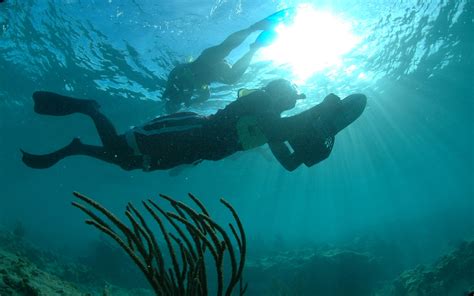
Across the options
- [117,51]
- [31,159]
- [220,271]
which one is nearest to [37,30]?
[117,51]

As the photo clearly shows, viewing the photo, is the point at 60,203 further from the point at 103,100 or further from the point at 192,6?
the point at 192,6

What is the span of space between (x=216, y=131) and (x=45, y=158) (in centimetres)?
293

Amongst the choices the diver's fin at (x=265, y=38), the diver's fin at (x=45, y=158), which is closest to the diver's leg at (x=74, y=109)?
the diver's fin at (x=45, y=158)

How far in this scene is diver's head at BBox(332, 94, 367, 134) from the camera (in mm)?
5086

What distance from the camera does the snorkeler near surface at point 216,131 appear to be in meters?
5.18

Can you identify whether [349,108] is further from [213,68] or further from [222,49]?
[213,68]

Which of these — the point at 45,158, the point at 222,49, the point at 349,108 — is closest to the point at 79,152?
the point at 45,158

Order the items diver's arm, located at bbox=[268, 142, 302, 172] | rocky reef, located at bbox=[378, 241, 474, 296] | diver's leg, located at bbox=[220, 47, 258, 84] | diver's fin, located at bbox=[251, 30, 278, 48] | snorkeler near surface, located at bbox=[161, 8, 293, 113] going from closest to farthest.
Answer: diver's arm, located at bbox=[268, 142, 302, 172] → diver's fin, located at bbox=[251, 30, 278, 48] → snorkeler near surface, located at bbox=[161, 8, 293, 113] → diver's leg, located at bbox=[220, 47, 258, 84] → rocky reef, located at bbox=[378, 241, 474, 296]

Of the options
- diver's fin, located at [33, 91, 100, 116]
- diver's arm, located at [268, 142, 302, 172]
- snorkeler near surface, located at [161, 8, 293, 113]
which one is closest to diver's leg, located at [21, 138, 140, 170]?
diver's fin, located at [33, 91, 100, 116]

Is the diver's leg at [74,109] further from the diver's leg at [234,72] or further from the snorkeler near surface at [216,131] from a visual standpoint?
the diver's leg at [234,72]

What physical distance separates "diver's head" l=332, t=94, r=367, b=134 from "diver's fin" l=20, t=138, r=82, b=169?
14.6ft

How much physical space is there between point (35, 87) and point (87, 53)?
5.42m

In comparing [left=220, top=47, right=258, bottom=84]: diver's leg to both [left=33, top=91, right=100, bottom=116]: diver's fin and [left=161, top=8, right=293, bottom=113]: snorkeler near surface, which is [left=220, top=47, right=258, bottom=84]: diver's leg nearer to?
[left=161, top=8, right=293, bottom=113]: snorkeler near surface

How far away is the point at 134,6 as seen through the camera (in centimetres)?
1084
